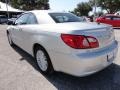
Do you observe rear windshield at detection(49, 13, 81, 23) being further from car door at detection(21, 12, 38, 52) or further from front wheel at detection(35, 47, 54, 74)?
front wheel at detection(35, 47, 54, 74)

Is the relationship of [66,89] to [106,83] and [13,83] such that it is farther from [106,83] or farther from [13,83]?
[13,83]

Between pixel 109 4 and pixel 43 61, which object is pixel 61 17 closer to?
pixel 43 61

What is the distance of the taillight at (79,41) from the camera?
12.8 ft

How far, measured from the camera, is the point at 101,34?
419 centimetres

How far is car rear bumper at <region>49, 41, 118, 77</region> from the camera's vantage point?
12.7 feet

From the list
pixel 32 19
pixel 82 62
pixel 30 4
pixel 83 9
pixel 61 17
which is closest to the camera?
pixel 82 62

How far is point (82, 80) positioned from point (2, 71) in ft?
6.67

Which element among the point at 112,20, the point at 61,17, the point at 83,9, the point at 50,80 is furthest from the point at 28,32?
the point at 83,9

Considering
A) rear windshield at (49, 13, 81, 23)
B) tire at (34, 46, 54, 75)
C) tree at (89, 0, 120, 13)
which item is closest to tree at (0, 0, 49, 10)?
tree at (89, 0, 120, 13)

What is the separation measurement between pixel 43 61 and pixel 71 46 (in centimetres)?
118

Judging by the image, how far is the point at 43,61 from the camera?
192 inches

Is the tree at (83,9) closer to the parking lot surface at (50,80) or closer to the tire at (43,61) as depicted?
the parking lot surface at (50,80)

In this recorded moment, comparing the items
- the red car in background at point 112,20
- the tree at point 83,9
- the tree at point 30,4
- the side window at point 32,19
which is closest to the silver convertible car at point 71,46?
the side window at point 32,19

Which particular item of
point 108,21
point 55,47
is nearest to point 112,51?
point 55,47
